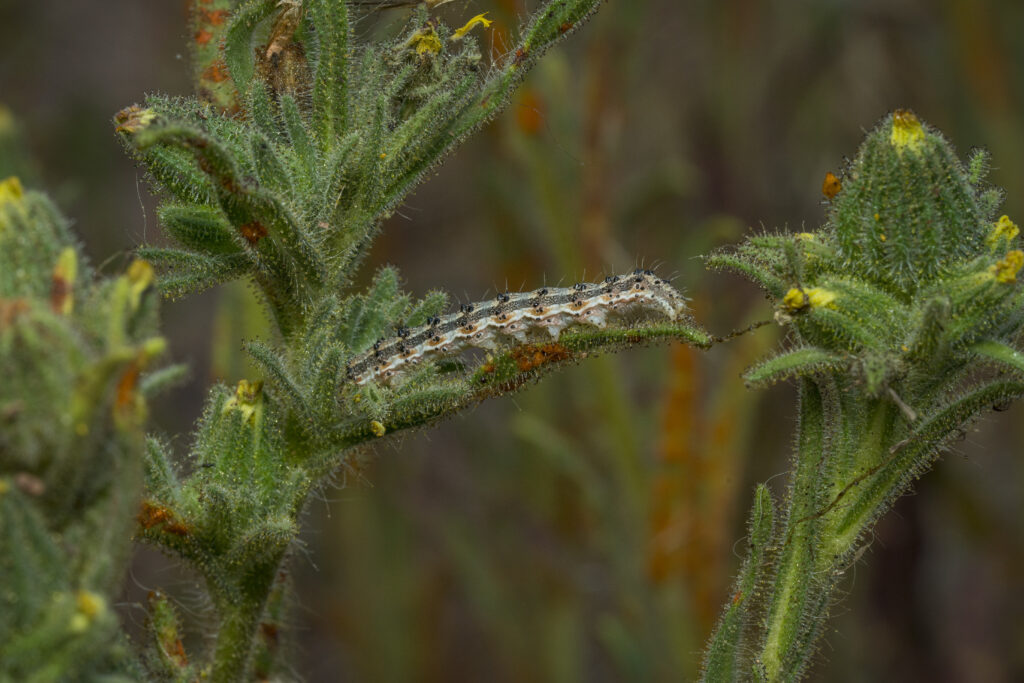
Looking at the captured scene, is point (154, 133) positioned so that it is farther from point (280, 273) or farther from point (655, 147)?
point (655, 147)

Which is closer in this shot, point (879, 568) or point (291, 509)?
point (291, 509)

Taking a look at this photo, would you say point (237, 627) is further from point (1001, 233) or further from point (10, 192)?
point (1001, 233)

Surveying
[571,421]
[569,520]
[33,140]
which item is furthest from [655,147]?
[33,140]

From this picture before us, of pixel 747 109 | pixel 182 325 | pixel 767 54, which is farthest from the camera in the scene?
pixel 182 325

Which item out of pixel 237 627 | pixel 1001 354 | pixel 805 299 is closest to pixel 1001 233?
pixel 1001 354

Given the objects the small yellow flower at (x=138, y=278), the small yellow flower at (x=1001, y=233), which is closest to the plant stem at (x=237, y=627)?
the small yellow flower at (x=138, y=278)

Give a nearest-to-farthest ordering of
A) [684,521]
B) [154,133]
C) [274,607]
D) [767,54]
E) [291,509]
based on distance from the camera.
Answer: [154,133] < [291,509] < [274,607] < [684,521] < [767,54]

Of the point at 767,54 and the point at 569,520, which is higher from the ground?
the point at 767,54
